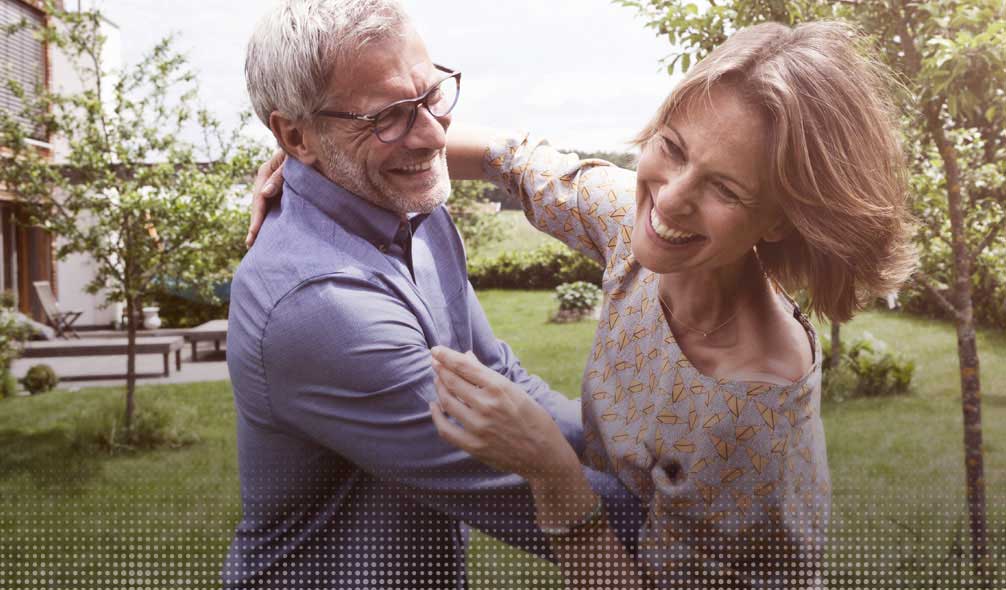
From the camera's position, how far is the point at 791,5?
336 centimetres

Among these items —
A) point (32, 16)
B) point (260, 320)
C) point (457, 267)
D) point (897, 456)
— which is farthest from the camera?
point (32, 16)

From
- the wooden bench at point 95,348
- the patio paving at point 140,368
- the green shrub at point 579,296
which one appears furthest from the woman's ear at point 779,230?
the green shrub at point 579,296

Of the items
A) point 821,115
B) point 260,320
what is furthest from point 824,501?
point 260,320

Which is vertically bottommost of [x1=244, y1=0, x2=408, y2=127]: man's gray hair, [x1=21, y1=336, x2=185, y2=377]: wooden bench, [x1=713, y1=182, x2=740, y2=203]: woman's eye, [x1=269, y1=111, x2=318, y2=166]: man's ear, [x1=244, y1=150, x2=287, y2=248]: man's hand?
[x1=21, y1=336, x2=185, y2=377]: wooden bench

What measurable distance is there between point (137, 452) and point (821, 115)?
7.50 metres

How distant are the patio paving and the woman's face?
9832mm

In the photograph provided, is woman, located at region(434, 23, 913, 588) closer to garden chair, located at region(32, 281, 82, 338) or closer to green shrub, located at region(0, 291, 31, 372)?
green shrub, located at region(0, 291, 31, 372)

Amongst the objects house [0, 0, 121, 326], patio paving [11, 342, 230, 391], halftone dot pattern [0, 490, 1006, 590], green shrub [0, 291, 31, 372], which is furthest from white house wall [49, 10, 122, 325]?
halftone dot pattern [0, 490, 1006, 590]

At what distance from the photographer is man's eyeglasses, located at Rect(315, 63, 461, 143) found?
1.63 m

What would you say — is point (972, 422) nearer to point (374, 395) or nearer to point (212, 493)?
point (374, 395)

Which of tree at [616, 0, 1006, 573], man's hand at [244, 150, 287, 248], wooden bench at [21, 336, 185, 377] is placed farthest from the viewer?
wooden bench at [21, 336, 185, 377]

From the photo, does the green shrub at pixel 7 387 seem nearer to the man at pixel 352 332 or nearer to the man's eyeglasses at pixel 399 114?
the man at pixel 352 332

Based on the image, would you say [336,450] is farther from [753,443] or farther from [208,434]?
[208,434]

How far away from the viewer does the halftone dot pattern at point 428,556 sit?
1.62 m
